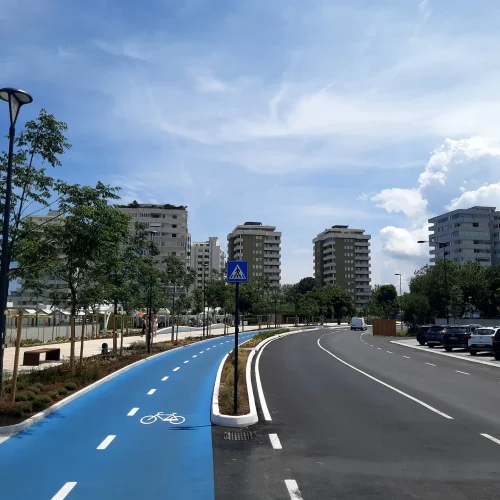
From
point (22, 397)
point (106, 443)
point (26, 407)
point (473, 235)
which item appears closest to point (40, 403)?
point (26, 407)

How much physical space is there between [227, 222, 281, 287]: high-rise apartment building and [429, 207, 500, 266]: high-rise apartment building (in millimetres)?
46362

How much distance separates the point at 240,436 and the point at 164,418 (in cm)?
231

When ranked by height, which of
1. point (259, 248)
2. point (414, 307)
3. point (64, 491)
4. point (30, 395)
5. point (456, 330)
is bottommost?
point (64, 491)

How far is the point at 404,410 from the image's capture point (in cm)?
1288

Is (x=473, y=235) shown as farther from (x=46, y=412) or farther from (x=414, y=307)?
(x=46, y=412)

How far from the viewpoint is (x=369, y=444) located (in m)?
9.38

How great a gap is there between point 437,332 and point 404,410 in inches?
1125

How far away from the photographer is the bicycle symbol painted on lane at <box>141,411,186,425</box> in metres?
11.2

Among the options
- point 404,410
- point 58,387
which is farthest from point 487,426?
point 58,387

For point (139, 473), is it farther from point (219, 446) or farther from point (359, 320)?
point (359, 320)

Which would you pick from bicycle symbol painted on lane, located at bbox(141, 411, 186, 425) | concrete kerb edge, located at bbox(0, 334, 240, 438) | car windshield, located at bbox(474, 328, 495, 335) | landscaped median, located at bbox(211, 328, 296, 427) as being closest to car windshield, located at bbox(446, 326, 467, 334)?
car windshield, located at bbox(474, 328, 495, 335)

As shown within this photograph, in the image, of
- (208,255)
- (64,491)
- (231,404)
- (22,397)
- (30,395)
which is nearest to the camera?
(64,491)

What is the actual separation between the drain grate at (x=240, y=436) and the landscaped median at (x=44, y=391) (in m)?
4.13

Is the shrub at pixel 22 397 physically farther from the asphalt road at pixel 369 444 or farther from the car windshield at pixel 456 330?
the car windshield at pixel 456 330
